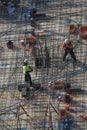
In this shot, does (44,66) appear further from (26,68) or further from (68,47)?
(68,47)

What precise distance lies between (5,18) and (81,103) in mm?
8945

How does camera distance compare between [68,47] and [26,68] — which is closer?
[26,68]

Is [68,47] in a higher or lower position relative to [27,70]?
higher

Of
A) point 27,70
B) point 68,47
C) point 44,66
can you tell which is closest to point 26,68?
point 27,70

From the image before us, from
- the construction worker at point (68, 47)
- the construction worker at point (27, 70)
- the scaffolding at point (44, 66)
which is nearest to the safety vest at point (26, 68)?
the construction worker at point (27, 70)

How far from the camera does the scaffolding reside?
27.4 m

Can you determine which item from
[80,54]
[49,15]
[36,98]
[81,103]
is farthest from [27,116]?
[49,15]

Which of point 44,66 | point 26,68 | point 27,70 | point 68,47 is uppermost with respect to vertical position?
point 68,47

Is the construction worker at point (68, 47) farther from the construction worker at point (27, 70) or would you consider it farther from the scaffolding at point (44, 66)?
the construction worker at point (27, 70)

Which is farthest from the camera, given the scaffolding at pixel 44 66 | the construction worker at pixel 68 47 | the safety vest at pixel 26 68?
the construction worker at pixel 68 47

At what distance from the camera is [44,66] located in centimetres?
2967

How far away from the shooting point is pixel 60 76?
1152 inches

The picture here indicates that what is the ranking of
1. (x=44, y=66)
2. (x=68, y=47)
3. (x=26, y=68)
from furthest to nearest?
(x=44, y=66) → (x=68, y=47) → (x=26, y=68)

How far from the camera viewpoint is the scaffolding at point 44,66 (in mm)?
27422
